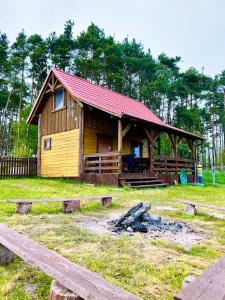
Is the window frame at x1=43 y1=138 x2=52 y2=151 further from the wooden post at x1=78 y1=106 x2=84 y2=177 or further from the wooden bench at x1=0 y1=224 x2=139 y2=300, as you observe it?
the wooden bench at x1=0 y1=224 x2=139 y2=300

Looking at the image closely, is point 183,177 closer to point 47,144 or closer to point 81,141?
point 81,141

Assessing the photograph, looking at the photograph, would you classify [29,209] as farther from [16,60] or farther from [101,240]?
[16,60]

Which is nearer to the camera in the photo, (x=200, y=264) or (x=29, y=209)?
(x=200, y=264)

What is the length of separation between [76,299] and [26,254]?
85cm

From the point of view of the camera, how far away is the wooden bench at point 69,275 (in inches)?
63.0

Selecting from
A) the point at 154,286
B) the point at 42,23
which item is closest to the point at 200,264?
the point at 154,286

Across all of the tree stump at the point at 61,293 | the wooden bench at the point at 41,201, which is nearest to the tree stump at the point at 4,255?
the tree stump at the point at 61,293

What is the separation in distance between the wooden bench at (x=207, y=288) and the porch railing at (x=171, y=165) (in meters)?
11.9

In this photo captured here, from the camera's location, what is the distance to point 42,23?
110 ft

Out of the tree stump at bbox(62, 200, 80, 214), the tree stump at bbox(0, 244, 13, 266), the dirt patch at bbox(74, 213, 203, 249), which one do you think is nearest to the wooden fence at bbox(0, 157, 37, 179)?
the tree stump at bbox(62, 200, 80, 214)

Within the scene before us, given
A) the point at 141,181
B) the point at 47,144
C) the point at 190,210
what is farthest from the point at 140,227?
the point at 47,144

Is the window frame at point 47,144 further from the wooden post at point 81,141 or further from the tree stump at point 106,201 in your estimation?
the tree stump at point 106,201

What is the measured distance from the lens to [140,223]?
15.4 feet

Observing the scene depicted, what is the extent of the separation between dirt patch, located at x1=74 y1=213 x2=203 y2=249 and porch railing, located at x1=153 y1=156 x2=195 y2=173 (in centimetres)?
903
